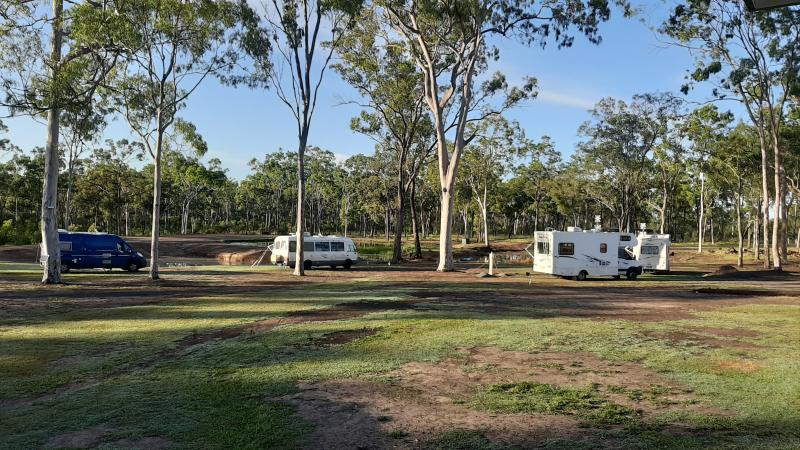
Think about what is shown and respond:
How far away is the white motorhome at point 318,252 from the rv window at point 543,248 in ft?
39.1

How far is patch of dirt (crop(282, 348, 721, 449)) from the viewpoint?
5133 mm

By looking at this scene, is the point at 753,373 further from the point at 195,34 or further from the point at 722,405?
the point at 195,34

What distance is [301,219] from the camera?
2638 cm

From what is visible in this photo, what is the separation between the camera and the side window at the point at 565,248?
2714cm

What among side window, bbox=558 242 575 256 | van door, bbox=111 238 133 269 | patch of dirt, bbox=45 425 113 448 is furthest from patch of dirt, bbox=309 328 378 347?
van door, bbox=111 238 133 269

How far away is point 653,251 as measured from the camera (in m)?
34.2

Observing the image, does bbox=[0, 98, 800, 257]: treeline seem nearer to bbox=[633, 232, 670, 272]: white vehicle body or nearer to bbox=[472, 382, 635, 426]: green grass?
bbox=[633, 232, 670, 272]: white vehicle body

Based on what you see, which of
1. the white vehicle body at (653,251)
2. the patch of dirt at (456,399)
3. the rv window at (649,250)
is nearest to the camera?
the patch of dirt at (456,399)

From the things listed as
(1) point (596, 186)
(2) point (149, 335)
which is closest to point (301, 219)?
(2) point (149, 335)

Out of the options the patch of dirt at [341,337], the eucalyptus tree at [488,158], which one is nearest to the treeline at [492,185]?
the eucalyptus tree at [488,158]

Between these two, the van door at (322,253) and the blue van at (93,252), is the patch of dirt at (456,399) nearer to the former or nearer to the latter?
the blue van at (93,252)

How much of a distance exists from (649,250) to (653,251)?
0.77 ft

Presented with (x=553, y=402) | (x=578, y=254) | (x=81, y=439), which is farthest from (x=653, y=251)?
(x=81, y=439)

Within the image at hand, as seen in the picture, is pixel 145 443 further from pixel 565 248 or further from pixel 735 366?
pixel 565 248
